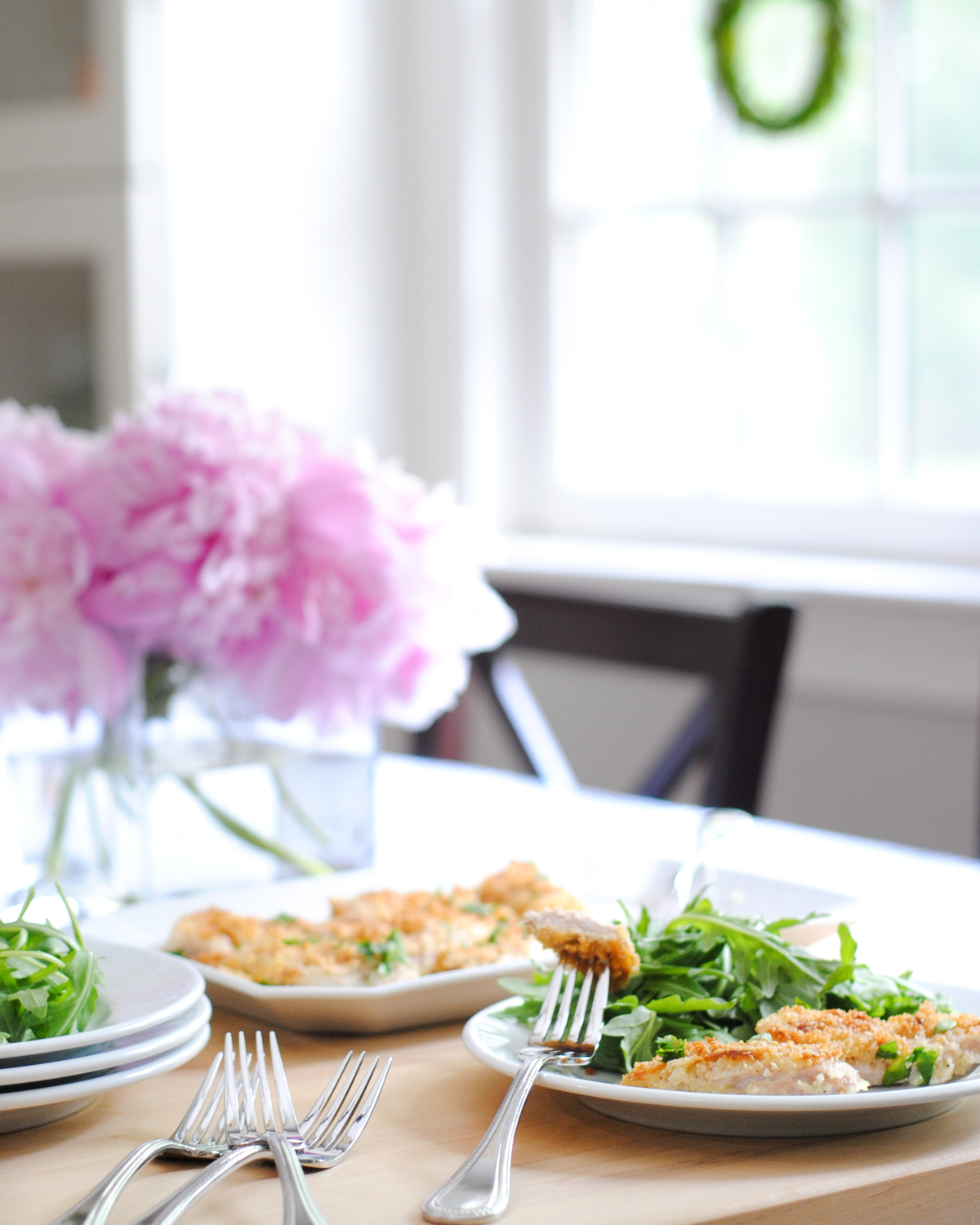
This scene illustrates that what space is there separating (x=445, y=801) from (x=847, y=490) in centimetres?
141

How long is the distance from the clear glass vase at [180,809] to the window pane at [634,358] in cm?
170

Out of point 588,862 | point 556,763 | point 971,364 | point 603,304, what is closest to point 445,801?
point 588,862

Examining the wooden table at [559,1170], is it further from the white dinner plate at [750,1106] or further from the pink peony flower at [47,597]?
the pink peony flower at [47,597]

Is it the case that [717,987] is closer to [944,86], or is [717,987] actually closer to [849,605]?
[849,605]

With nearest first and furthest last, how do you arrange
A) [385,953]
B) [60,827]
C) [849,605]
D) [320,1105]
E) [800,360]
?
[320,1105] → [385,953] → [60,827] → [849,605] → [800,360]

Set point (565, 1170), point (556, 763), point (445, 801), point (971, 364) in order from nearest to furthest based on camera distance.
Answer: point (565, 1170)
point (445, 801)
point (556, 763)
point (971, 364)

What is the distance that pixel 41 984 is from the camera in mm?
553

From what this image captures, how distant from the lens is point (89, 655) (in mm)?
871

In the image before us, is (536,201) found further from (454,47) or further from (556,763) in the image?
(556,763)

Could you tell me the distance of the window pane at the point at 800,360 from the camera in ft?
7.77

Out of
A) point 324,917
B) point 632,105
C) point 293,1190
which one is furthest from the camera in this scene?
point 632,105

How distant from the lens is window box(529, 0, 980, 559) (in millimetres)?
2264

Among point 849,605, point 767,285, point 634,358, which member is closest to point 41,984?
point 849,605

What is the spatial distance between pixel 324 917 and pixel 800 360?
1.80 meters
